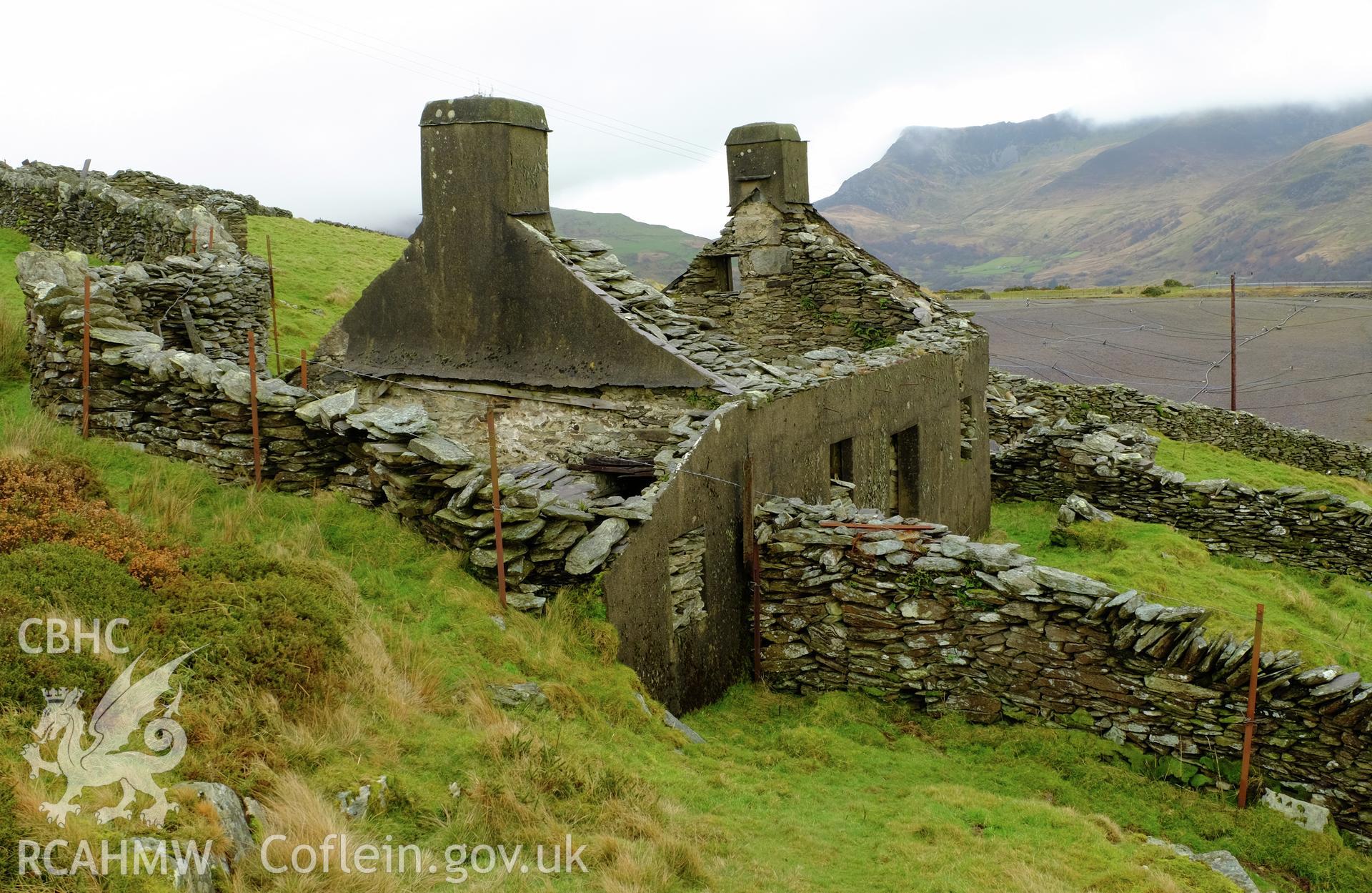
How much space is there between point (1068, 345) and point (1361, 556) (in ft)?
104

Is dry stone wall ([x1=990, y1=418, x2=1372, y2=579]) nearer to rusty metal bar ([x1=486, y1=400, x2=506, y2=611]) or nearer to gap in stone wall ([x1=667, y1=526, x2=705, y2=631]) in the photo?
gap in stone wall ([x1=667, y1=526, x2=705, y2=631])

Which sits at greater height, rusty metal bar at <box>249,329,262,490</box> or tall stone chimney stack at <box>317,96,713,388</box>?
tall stone chimney stack at <box>317,96,713,388</box>

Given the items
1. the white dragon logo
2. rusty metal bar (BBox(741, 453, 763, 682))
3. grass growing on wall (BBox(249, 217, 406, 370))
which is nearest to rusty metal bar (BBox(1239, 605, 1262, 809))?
rusty metal bar (BBox(741, 453, 763, 682))

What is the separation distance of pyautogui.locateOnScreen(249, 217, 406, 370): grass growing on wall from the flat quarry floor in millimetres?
27227

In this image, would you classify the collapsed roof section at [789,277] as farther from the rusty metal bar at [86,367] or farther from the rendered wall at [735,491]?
the rusty metal bar at [86,367]

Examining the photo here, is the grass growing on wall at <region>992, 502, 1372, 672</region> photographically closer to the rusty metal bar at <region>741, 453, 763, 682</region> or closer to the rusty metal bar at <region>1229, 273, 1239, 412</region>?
the rusty metal bar at <region>741, 453, 763, 682</region>

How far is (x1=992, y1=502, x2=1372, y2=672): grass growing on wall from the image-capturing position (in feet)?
43.0

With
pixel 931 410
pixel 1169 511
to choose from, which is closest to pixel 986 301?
pixel 1169 511

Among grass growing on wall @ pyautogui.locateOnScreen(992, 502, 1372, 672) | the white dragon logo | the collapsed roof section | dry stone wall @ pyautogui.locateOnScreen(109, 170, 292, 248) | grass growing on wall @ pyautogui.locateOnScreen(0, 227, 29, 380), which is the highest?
dry stone wall @ pyautogui.locateOnScreen(109, 170, 292, 248)

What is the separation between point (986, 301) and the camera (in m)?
60.9

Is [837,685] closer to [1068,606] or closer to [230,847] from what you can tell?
[1068,606]

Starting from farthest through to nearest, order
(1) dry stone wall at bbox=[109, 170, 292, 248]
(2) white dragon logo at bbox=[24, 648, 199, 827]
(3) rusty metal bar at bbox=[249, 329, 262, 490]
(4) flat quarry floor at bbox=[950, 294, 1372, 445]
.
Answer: (4) flat quarry floor at bbox=[950, 294, 1372, 445], (1) dry stone wall at bbox=[109, 170, 292, 248], (3) rusty metal bar at bbox=[249, 329, 262, 490], (2) white dragon logo at bbox=[24, 648, 199, 827]

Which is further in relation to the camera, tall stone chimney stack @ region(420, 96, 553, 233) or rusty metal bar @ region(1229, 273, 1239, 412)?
rusty metal bar @ region(1229, 273, 1239, 412)

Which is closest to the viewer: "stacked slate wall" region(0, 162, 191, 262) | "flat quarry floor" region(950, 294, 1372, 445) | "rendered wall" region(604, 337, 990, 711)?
"rendered wall" region(604, 337, 990, 711)
